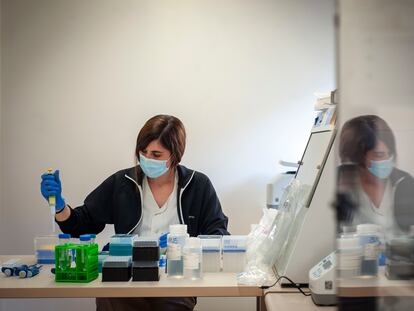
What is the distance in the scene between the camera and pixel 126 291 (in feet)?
4.52

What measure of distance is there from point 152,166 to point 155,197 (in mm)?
179

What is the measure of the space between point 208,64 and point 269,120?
566mm

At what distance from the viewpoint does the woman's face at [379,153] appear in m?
0.57

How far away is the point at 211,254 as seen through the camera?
1.59 metres

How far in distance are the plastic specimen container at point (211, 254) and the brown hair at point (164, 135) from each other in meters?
0.68

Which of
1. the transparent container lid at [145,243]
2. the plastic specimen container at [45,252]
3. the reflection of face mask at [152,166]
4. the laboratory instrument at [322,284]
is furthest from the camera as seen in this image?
the reflection of face mask at [152,166]

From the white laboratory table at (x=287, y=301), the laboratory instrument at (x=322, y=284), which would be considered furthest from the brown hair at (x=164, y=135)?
the laboratory instrument at (x=322, y=284)

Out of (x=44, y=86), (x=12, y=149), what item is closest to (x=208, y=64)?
(x=44, y=86)

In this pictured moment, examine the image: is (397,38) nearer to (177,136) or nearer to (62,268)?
(62,268)

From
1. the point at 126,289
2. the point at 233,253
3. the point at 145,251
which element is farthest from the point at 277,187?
the point at 126,289

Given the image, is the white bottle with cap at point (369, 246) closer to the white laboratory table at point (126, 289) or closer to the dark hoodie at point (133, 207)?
the white laboratory table at point (126, 289)

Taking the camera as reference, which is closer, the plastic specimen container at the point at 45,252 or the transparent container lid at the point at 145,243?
the transparent container lid at the point at 145,243

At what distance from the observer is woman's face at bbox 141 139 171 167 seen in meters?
2.10

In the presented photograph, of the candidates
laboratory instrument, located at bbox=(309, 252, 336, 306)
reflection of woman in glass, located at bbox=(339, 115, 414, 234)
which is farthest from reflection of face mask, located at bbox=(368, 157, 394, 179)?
laboratory instrument, located at bbox=(309, 252, 336, 306)
